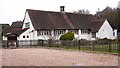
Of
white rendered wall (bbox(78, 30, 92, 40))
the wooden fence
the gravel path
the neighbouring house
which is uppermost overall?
Result: the neighbouring house

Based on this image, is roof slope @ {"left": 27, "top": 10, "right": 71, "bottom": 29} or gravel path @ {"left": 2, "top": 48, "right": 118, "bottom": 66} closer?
gravel path @ {"left": 2, "top": 48, "right": 118, "bottom": 66}

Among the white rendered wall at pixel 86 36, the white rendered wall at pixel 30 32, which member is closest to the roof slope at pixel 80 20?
the white rendered wall at pixel 86 36

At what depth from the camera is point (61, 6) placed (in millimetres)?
56969

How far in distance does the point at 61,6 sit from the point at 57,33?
27.4 ft

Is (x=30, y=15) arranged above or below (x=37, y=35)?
above

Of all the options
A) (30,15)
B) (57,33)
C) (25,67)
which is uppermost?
(30,15)

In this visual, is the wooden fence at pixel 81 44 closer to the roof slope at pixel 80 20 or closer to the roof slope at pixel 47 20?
the roof slope at pixel 47 20

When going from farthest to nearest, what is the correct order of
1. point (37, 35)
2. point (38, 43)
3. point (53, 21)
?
point (53, 21) < point (37, 35) < point (38, 43)

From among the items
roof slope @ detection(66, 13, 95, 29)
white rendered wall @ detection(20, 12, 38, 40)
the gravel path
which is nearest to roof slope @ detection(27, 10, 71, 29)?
white rendered wall @ detection(20, 12, 38, 40)

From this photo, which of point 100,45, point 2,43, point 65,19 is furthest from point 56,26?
point 100,45

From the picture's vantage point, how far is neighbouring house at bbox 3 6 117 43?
49078 millimetres

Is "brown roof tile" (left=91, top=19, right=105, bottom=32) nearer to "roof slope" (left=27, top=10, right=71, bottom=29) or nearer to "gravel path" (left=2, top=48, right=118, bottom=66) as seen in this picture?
"roof slope" (left=27, top=10, right=71, bottom=29)

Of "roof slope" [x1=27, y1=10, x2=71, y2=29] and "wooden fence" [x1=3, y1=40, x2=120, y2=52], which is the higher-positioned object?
"roof slope" [x1=27, y1=10, x2=71, y2=29]

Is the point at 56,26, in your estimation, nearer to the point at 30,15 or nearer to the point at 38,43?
the point at 30,15
